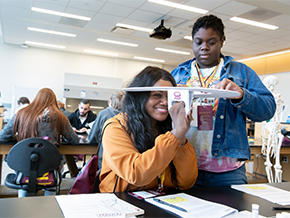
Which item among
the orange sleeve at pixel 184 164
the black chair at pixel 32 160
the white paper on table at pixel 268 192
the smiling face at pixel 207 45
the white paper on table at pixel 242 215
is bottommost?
the black chair at pixel 32 160

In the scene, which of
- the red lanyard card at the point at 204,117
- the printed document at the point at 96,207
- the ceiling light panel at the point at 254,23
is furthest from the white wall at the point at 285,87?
the printed document at the point at 96,207

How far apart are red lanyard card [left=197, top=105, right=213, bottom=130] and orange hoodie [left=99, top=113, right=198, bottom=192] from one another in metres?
0.12

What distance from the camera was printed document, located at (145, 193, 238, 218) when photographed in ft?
3.05

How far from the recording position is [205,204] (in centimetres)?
104

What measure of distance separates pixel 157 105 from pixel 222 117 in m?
0.34

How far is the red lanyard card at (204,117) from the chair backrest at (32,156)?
1.50 meters

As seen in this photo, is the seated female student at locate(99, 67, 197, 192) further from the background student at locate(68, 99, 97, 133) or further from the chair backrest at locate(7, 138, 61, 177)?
the background student at locate(68, 99, 97, 133)

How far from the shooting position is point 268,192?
1285 millimetres

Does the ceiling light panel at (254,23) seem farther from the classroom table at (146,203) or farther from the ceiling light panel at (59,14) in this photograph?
the classroom table at (146,203)

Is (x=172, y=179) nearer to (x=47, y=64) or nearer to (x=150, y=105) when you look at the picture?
(x=150, y=105)

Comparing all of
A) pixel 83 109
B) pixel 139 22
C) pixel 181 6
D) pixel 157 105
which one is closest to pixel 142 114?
pixel 157 105

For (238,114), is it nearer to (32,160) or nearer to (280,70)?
(32,160)

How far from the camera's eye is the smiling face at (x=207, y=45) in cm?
142

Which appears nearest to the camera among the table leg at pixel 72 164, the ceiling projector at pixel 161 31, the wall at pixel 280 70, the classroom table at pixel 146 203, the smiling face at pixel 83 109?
the classroom table at pixel 146 203
